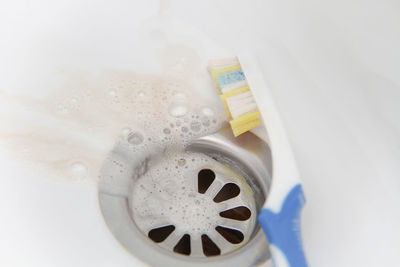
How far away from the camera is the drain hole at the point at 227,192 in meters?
0.52

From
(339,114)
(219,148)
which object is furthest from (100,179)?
(339,114)

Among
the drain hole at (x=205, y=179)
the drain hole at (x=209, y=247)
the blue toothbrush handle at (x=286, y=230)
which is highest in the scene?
the blue toothbrush handle at (x=286, y=230)

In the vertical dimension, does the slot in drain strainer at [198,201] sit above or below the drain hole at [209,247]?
above

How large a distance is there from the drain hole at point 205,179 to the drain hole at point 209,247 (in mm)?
54

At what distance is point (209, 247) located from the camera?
19.1 inches

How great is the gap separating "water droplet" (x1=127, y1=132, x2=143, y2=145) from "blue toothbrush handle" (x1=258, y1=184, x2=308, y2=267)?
18 centimetres

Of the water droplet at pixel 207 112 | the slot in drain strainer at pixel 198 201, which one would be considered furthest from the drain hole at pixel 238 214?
the water droplet at pixel 207 112

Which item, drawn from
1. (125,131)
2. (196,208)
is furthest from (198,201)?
(125,131)

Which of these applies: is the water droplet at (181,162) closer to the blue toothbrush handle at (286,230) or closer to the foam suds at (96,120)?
the foam suds at (96,120)

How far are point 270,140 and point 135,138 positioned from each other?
0.50 ft

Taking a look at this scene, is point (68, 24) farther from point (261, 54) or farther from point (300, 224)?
point (300, 224)

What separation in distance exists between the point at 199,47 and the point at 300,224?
249 mm

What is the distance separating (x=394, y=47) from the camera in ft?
1.49

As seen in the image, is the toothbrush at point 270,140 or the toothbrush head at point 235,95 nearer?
the toothbrush at point 270,140
